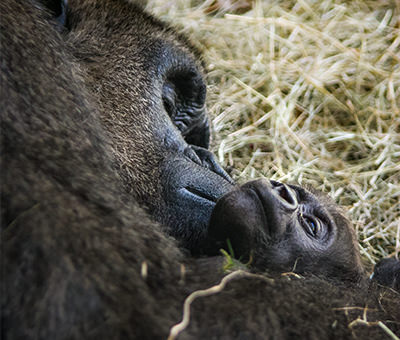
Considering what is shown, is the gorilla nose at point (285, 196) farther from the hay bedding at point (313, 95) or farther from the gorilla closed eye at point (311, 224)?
the hay bedding at point (313, 95)

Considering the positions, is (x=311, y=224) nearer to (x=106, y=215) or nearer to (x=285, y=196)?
(x=285, y=196)

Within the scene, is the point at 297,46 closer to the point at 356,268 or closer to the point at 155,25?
the point at 155,25

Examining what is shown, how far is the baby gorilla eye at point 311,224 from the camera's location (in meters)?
1.51

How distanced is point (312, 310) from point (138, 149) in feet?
2.40

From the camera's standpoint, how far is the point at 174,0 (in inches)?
130

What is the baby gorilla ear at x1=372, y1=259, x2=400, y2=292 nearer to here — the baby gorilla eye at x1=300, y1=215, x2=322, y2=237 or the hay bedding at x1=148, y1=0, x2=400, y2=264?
the hay bedding at x1=148, y1=0, x2=400, y2=264


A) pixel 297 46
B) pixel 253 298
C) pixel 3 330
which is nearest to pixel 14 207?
pixel 3 330

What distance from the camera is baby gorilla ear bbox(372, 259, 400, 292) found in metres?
1.93

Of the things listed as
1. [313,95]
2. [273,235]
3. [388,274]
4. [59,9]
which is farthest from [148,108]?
[313,95]

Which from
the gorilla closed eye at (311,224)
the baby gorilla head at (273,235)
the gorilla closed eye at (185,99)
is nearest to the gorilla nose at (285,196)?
the baby gorilla head at (273,235)

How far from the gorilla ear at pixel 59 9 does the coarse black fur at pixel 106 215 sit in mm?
32

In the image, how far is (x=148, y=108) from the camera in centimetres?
166

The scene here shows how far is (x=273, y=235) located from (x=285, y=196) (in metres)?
0.15

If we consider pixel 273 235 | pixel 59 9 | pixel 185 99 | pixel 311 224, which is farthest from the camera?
pixel 185 99
